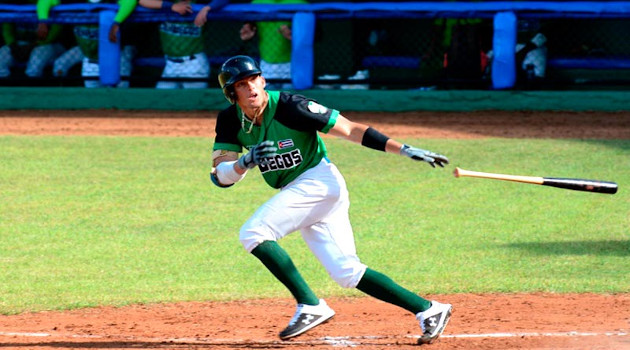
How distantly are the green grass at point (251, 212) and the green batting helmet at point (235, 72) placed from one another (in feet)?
5.98

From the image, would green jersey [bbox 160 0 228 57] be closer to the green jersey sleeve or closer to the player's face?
the green jersey sleeve

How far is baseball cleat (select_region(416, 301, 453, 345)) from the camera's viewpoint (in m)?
5.42

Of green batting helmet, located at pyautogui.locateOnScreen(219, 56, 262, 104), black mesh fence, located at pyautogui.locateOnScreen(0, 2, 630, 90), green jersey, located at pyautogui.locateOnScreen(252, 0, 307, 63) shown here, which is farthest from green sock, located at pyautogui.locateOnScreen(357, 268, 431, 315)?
green jersey, located at pyautogui.locateOnScreen(252, 0, 307, 63)

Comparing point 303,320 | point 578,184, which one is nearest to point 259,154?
point 303,320

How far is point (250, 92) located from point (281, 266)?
2.83 ft

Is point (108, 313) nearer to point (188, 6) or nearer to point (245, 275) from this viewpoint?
point (245, 275)

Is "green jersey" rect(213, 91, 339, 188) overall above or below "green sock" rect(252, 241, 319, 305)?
above

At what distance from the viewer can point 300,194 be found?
5.40 metres

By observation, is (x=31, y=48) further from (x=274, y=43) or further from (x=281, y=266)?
(x=281, y=266)

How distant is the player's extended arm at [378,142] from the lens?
17.1 feet

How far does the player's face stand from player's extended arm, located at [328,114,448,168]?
0.38 m

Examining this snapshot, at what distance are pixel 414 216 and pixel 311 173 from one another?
365 cm

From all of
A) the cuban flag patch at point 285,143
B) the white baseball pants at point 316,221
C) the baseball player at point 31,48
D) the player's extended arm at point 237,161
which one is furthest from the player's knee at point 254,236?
the baseball player at point 31,48

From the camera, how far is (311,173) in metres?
5.51
